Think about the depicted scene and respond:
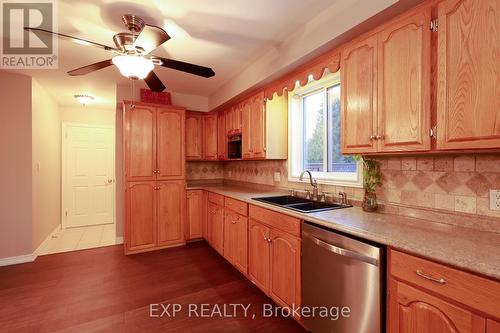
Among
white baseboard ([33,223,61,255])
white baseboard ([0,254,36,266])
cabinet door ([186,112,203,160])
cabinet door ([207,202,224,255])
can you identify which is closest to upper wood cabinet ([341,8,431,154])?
cabinet door ([207,202,224,255])

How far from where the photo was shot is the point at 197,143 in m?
Result: 4.15

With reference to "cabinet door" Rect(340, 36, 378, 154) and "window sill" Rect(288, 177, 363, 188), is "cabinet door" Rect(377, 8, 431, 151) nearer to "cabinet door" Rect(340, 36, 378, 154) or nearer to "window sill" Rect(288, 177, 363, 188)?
"cabinet door" Rect(340, 36, 378, 154)

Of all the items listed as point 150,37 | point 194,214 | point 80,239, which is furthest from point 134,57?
point 80,239

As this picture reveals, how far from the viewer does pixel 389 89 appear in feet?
4.93

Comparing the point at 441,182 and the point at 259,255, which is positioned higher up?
the point at 441,182

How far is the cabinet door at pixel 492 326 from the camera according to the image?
0.88 metres

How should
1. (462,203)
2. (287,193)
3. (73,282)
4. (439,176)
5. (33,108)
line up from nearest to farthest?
(462,203) → (439,176) → (73,282) → (287,193) → (33,108)

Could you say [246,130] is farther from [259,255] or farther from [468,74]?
[468,74]

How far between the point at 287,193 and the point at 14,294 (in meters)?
3.03

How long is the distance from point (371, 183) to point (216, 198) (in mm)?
2101

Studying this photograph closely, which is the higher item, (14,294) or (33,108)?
(33,108)

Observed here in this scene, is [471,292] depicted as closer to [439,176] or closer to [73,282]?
[439,176]

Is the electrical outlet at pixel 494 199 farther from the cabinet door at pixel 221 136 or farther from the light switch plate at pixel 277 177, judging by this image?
the cabinet door at pixel 221 136

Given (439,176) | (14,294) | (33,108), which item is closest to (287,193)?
(439,176)
